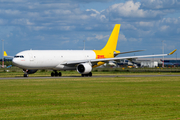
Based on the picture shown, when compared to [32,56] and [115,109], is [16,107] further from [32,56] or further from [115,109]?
[32,56]

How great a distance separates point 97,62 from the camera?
53.3m

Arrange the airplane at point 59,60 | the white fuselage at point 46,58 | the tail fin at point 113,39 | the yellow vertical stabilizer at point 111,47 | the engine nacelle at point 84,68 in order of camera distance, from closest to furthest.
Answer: the white fuselage at point 46,58 → the airplane at point 59,60 → the engine nacelle at point 84,68 → the yellow vertical stabilizer at point 111,47 → the tail fin at point 113,39

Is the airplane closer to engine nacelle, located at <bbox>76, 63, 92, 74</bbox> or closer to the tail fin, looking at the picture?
engine nacelle, located at <bbox>76, 63, 92, 74</bbox>

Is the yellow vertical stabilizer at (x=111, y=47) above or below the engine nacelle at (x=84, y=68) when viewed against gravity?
above

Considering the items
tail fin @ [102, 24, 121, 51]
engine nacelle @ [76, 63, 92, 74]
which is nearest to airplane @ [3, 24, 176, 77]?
engine nacelle @ [76, 63, 92, 74]

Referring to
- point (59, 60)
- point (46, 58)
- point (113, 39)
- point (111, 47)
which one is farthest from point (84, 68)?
point (113, 39)

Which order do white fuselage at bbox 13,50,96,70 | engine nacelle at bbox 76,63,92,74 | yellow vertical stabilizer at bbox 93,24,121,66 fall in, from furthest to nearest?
yellow vertical stabilizer at bbox 93,24,121,66 < engine nacelle at bbox 76,63,92,74 < white fuselage at bbox 13,50,96,70

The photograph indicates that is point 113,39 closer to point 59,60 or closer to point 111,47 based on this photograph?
point 111,47

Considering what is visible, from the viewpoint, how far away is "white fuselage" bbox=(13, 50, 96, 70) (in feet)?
154

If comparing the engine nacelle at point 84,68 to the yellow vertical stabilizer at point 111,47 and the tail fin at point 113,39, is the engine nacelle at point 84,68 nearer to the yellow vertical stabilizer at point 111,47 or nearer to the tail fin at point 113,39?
the yellow vertical stabilizer at point 111,47

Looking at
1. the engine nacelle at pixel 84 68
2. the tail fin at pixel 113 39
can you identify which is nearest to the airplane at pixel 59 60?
the engine nacelle at pixel 84 68

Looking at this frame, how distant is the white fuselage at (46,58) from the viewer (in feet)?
154

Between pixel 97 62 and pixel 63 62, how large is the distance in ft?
18.5

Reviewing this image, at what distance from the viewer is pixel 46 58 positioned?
49312 millimetres
